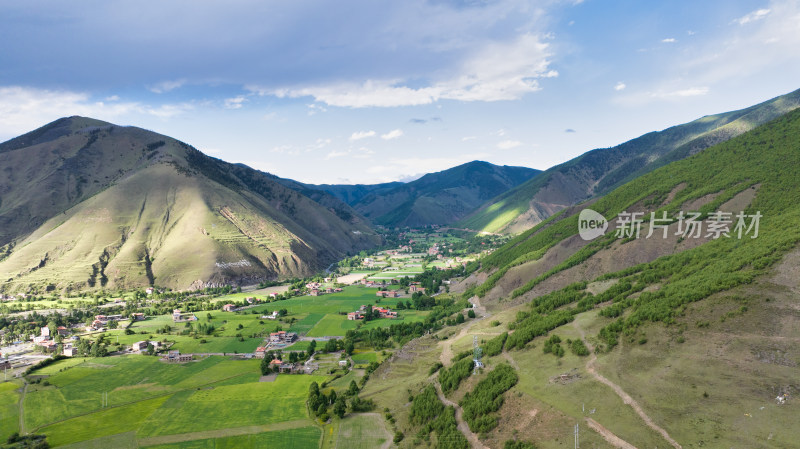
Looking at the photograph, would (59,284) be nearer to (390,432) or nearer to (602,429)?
(390,432)

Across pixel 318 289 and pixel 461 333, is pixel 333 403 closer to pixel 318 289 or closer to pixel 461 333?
pixel 461 333

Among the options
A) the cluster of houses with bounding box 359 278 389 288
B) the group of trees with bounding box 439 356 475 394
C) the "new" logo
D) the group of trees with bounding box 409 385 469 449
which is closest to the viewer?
the group of trees with bounding box 409 385 469 449

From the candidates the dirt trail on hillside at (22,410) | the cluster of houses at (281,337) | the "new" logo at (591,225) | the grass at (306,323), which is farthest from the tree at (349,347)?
the "new" logo at (591,225)

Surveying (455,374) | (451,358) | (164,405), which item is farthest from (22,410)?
(451,358)

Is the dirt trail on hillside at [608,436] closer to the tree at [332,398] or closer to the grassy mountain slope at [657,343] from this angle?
the grassy mountain slope at [657,343]

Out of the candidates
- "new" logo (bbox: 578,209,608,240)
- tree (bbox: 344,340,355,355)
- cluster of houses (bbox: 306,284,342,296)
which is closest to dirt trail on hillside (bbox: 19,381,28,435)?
Answer: tree (bbox: 344,340,355,355)

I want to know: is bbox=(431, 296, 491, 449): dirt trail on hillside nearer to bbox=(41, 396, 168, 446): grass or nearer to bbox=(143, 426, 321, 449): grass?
bbox=(143, 426, 321, 449): grass
